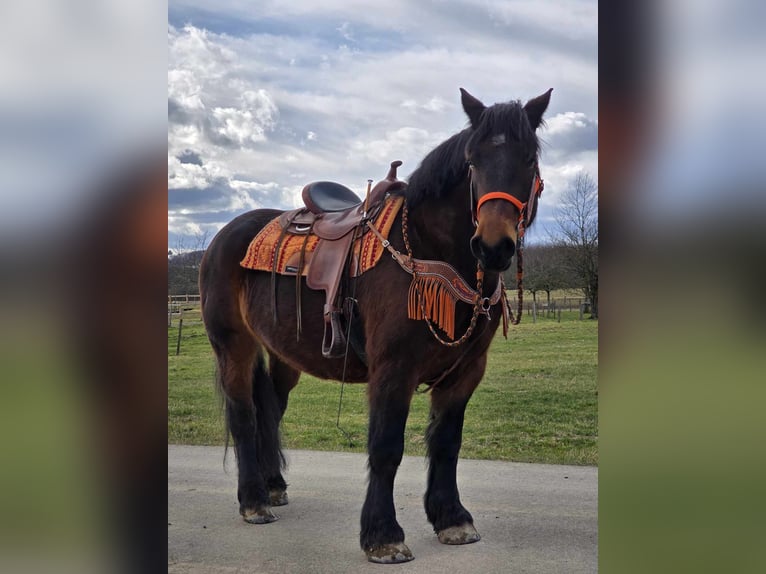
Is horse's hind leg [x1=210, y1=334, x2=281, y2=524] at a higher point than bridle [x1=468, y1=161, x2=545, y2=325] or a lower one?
lower

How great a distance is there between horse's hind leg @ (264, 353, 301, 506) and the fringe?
1.75 meters

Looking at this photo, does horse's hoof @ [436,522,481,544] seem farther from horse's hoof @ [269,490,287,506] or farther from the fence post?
the fence post

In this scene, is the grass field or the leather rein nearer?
the leather rein

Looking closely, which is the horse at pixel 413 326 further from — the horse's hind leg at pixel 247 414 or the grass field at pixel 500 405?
the grass field at pixel 500 405

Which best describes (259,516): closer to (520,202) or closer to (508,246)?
(508,246)

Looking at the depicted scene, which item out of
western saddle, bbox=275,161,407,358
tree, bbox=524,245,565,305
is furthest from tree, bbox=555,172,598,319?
western saddle, bbox=275,161,407,358

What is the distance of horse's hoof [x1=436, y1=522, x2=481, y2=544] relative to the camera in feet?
12.0

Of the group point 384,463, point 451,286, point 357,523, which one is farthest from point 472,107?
point 357,523

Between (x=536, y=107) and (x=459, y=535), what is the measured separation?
2335 mm

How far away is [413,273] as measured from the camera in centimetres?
343

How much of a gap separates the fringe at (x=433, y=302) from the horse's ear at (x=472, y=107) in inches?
31.6

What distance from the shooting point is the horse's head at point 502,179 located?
2.72 m
